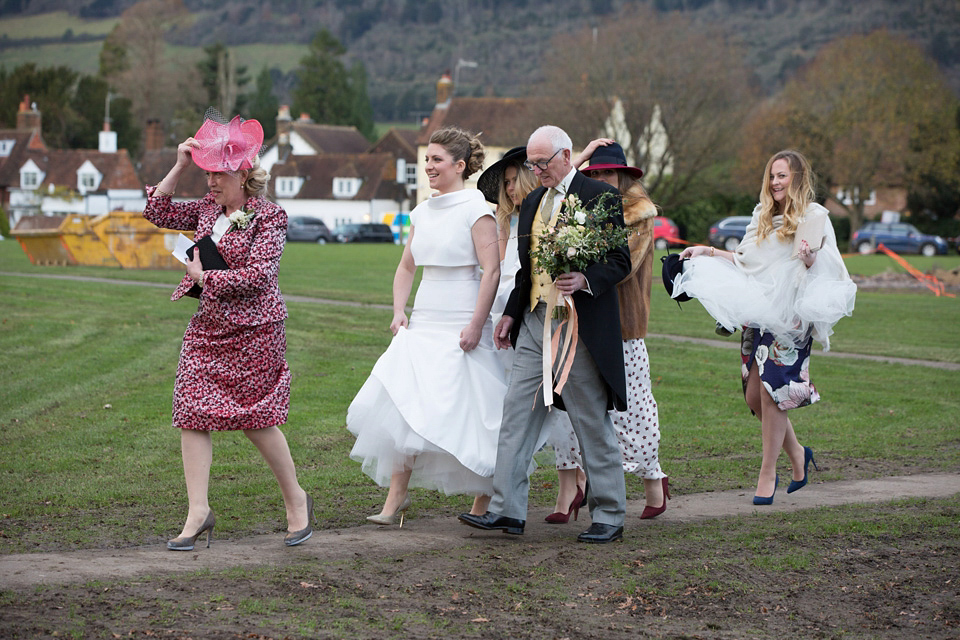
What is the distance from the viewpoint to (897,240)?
5300cm

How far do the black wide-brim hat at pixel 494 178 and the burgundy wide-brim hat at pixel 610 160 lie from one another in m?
0.41

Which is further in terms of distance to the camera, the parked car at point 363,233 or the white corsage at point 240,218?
the parked car at point 363,233

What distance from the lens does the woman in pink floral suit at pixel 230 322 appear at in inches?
213

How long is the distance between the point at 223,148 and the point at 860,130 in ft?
191

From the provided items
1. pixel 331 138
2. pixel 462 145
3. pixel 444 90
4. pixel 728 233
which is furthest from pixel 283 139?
pixel 462 145

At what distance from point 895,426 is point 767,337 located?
135 inches

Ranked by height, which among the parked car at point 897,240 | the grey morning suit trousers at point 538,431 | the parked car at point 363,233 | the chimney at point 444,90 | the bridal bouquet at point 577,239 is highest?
the chimney at point 444,90

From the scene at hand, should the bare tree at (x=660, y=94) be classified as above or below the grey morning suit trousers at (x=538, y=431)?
above

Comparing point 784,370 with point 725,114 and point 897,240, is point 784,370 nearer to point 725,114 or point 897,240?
point 725,114

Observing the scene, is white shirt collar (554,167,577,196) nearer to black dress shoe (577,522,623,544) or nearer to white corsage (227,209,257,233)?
white corsage (227,209,257,233)

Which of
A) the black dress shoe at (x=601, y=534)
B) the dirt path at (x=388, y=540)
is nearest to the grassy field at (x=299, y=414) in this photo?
the dirt path at (x=388, y=540)

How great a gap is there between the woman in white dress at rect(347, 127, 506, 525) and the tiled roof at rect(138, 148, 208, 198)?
8146 cm

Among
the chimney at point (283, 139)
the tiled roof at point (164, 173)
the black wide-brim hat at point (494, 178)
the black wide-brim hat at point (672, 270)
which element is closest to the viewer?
the black wide-brim hat at point (494, 178)

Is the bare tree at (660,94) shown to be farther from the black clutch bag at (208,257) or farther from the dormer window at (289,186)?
the dormer window at (289,186)
